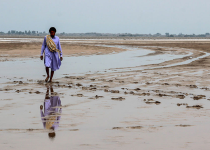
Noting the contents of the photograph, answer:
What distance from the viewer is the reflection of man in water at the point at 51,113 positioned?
6.15 m

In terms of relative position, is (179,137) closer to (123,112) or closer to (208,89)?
(123,112)

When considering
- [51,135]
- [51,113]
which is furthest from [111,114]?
[51,135]

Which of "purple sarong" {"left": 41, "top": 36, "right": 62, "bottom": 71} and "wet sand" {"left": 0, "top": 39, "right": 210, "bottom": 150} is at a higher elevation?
"purple sarong" {"left": 41, "top": 36, "right": 62, "bottom": 71}

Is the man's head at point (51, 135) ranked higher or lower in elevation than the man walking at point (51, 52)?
lower

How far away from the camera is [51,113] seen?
7.19 metres

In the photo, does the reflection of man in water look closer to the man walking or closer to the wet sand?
the wet sand

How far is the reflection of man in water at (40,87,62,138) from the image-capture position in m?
6.15

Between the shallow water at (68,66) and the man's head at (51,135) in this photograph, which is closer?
the man's head at (51,135)

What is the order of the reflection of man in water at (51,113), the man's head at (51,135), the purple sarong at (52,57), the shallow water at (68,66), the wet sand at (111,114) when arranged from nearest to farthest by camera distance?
the wet sand at (111,114) → the man's head at (51,135) → the reflection of man in water at (51,113) → the purple sarong at (52,57) → the shallow water at (68,66)

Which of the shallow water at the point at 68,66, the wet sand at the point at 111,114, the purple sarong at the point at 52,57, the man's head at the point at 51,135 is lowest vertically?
the shallow water at the point at 68,66

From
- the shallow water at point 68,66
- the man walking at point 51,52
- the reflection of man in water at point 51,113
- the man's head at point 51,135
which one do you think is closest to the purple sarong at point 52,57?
the man walking at point 51,52

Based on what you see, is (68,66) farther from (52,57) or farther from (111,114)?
(111,114)

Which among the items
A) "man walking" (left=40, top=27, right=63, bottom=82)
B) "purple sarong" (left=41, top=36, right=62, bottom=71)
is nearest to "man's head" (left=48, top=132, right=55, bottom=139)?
"man walking" (left=40, top=27, right=63, bottom=82)

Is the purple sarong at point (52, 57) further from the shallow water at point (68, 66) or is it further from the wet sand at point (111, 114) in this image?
the shallow water at point (68, 66)
